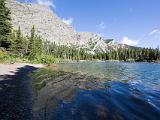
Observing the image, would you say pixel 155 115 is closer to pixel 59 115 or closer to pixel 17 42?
pixel 59 115

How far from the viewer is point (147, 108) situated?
1839cm

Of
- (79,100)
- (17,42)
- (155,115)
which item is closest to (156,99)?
(155,115)

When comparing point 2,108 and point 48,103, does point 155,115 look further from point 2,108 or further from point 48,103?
point 2,108

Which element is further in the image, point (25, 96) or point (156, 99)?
point (156, 99)

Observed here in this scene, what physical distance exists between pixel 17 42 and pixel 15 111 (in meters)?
83.8

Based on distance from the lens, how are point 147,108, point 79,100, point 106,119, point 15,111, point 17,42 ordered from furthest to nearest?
point 17,42 < point 79,100 < point 147,108 < point 15,111 < point 106,119

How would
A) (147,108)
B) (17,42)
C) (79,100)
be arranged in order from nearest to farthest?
1. (147,108)
2. (79,100)
3. (17,42)

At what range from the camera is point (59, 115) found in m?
15.1

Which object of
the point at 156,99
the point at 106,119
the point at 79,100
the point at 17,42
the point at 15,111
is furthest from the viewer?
the point at 17,42

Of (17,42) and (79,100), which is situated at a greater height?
(17,42)

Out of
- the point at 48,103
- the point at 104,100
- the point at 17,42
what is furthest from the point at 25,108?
the point at 17,42

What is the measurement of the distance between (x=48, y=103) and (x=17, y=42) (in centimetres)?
8129

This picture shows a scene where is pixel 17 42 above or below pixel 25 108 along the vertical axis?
above

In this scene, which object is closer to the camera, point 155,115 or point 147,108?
point 155,115
